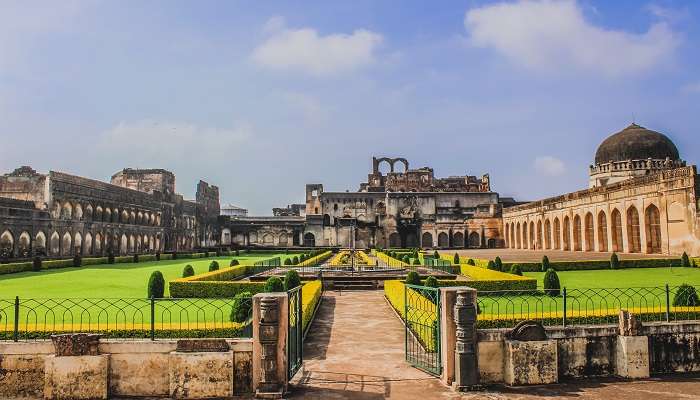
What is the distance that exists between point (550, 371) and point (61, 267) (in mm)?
26363

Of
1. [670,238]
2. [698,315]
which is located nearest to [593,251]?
[670,238]

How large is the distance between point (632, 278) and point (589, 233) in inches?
751

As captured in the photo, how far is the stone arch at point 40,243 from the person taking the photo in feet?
102

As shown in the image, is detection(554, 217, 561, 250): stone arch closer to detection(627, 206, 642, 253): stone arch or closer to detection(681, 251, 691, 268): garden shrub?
detection(627, 206, 642, 253): stone arch

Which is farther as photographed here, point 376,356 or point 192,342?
point 376,356

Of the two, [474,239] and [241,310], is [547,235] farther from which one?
[241,310]

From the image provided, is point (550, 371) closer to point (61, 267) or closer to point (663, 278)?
point (663, 278)

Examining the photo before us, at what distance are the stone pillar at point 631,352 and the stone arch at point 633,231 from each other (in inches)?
1008

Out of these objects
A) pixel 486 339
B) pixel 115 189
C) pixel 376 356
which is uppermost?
pixel 115 189

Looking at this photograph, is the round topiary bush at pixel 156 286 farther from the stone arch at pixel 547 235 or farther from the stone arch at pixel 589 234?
the stone arch at pixel 547 235

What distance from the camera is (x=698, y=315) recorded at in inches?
355

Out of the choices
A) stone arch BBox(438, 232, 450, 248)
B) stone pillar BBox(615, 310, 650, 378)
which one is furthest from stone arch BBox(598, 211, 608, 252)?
stone pillar BBox(615, 310, 650, 378)

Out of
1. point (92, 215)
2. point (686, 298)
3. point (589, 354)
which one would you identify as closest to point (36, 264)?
point (92, 215)

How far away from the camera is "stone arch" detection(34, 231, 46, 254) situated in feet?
102
